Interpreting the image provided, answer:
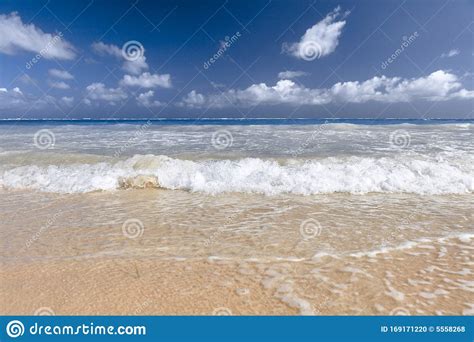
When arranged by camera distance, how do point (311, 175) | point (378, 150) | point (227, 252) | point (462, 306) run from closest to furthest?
point (462, 306), point (227, 252), point (311, 175), point (378, 150)

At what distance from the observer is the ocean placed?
3.41 metres

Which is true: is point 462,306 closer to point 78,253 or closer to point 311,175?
point 78,253

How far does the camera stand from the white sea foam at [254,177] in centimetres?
772

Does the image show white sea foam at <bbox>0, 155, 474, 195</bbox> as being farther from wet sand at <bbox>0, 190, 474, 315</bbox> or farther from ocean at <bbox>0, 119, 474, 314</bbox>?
wet sand at <bbox>0, 190, 474, 315</bbox>

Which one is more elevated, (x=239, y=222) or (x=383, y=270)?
(x=239, y=222)

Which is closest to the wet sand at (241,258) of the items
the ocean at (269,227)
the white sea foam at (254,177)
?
the ocean at (269,227)

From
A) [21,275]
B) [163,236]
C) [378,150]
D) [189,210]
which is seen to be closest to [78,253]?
[21,275]

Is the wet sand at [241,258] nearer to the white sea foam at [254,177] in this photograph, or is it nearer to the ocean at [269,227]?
the ocean at [269,227]

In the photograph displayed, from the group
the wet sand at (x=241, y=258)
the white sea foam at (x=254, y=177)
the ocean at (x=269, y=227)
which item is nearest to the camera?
the wet sand at (x=241, y=258)

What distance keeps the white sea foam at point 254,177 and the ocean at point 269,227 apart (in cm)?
4

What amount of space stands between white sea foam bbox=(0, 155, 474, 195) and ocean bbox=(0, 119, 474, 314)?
40mm

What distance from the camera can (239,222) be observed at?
5535mm

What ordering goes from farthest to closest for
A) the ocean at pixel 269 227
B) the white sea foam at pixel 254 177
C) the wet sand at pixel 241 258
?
1. the white sea foam at pixel 254 177
2. the ocean at pixel 269 227
3. the wet sand at pixel 241 258
